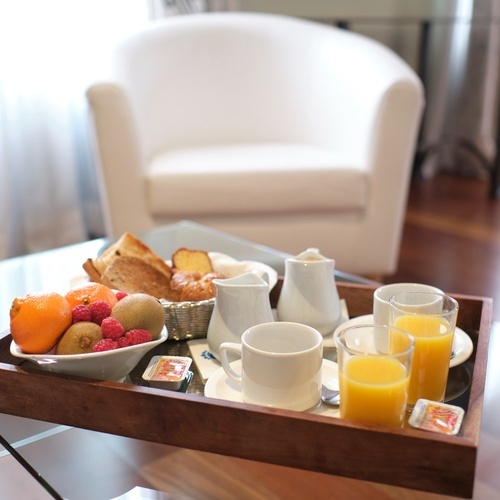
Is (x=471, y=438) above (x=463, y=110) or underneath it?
above

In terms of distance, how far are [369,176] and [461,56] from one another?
224cm

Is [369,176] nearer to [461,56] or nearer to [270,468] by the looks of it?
[270,468]

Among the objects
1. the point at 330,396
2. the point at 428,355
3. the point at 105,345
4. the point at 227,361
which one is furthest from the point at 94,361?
the point at 428,355

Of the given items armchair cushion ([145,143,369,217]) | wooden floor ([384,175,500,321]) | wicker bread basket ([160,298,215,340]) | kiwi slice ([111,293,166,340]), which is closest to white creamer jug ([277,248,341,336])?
wicker bread basket ([160,298,215,340])

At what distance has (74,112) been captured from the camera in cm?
292

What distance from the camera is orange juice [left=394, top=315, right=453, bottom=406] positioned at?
0.85 meters

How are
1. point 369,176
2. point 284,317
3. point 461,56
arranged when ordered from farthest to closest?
point 461,56, point 369,176, point 284,317

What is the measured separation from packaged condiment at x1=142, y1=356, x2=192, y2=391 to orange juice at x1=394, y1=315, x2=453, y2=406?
291 mm

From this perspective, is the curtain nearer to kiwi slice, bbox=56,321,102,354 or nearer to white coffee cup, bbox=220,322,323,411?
kiwi slice, bbox=56,321,102,354

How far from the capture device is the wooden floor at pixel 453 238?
2.49 m

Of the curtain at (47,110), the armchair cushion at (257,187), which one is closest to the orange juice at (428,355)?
the armchair cushion at (257,187)

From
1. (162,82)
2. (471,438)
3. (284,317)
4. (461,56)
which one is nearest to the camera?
(471,438)

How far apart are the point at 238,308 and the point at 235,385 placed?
13 cm

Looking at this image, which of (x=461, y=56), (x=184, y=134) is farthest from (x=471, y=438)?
(x=461, y=56)
